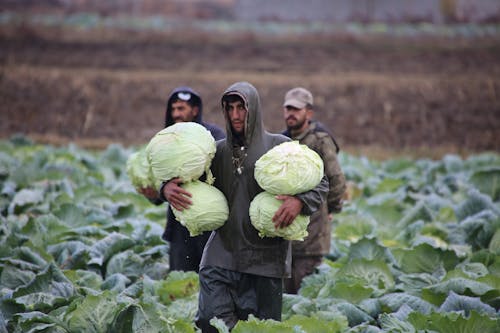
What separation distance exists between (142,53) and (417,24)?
10.9m

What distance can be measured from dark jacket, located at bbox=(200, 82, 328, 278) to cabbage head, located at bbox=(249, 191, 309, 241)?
16 cm

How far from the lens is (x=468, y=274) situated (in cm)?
610

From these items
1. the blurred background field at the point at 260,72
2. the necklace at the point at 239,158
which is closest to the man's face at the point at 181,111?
the necklace at the point at 239,158

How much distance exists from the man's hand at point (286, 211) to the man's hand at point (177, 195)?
55 cm

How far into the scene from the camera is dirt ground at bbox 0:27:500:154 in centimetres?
1941

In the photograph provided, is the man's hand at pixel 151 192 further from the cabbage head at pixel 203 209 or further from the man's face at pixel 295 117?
the cabbage head at pixel 203 209

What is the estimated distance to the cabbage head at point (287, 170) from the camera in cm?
446

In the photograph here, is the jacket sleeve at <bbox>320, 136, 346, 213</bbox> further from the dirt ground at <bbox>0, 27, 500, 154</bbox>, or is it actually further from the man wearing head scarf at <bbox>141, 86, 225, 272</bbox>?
the dirt ground at <bbox>0, 27, 500, 154</bbox>

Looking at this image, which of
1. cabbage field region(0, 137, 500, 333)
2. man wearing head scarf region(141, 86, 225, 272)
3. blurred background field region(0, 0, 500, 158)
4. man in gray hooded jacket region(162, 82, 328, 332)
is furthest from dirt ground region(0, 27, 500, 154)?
man in gray hooded jacket region(162, 82, 328, 332)

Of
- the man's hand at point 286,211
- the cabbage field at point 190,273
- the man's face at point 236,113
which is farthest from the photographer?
the cabbage field at point 190,273

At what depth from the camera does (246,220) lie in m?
4.75

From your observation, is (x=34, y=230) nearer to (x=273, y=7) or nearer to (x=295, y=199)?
(x=295, y=199)

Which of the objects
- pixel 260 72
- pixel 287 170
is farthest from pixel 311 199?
pixel 260 72

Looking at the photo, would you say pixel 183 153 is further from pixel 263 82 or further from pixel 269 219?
pixel 263 82
